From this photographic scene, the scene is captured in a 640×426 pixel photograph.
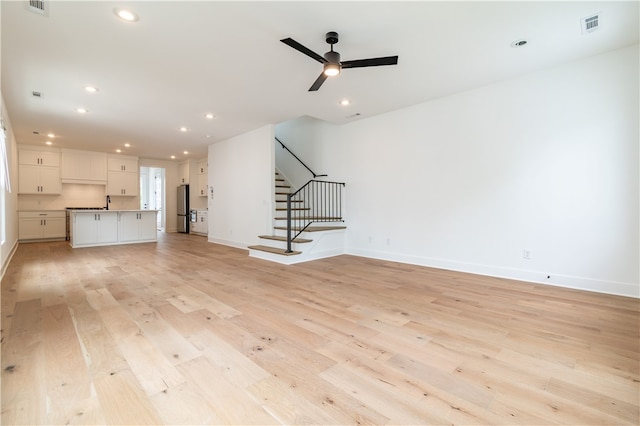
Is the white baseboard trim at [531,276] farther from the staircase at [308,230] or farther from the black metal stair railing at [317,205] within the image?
the black metal stair railing at [317,205]

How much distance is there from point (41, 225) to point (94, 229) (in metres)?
2.49

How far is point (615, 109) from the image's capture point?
3.27 meters

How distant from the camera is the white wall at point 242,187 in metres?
6.22

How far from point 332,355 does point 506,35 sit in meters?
3.38

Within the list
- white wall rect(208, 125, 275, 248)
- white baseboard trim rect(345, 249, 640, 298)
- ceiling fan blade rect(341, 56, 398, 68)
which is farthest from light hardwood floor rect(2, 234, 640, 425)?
white wall rect(208, 125, 275, 248)

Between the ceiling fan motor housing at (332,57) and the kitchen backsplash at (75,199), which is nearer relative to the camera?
the ceiling fan motor housing at (332,57)

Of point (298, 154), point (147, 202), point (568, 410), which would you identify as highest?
point (298, 154)

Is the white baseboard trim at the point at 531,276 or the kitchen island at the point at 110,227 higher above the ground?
the kitchen island at the point at 110,227

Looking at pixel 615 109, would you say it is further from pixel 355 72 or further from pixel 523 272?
pixel 355 72

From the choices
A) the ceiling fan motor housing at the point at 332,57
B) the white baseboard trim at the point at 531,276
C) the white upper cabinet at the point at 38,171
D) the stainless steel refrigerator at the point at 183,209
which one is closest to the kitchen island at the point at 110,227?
the white upper cabinet at the point at 38,171

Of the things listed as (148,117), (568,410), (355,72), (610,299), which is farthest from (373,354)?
(148,117)

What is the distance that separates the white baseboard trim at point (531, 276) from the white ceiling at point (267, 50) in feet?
8.56

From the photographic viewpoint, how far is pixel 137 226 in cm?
771

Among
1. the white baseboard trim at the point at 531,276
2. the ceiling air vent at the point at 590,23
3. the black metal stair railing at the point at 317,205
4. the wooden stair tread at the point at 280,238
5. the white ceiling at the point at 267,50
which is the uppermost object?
the ceiling air vent at the point at 590,23
